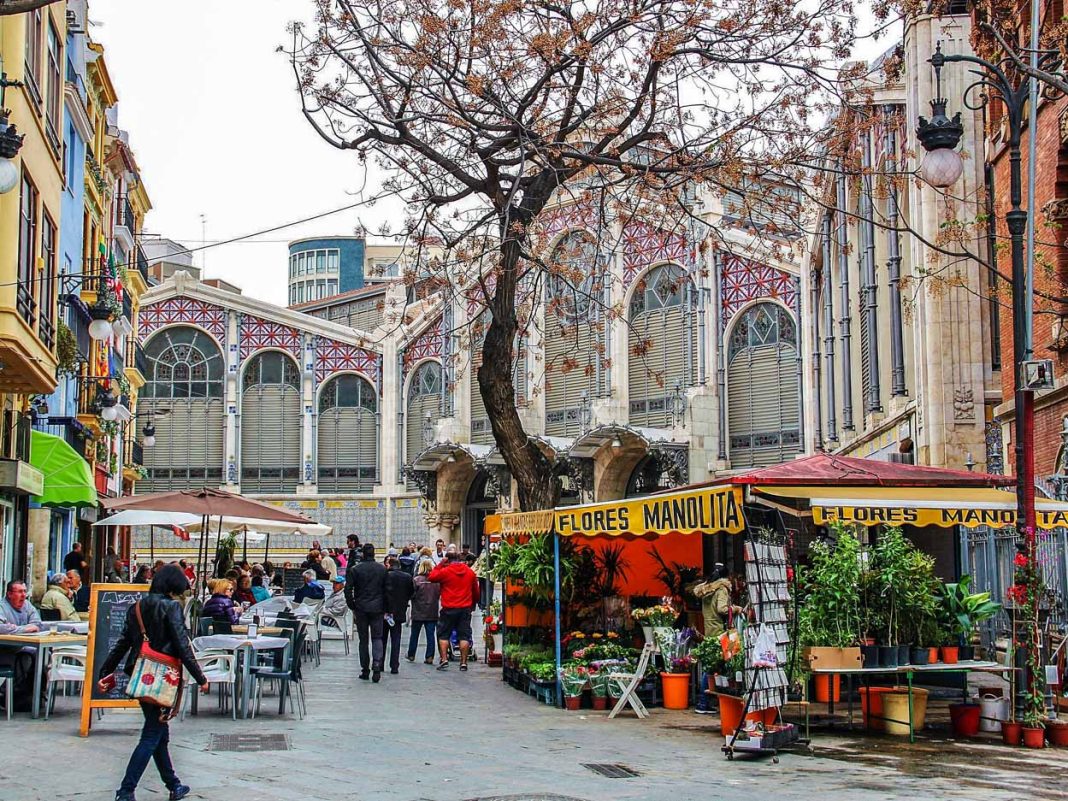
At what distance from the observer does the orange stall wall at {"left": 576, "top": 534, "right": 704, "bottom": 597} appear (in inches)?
695

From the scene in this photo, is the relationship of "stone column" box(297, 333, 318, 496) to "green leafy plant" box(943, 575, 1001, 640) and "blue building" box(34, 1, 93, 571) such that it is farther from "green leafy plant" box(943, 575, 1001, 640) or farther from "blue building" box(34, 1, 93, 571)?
"green leafy plant" box(943, 575, 1001, 640)

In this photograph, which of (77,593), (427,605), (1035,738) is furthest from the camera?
(427,605)

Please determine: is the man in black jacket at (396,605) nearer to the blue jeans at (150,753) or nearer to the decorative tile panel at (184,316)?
the blue jeans at (150,753)

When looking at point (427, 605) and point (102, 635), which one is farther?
point (427, 605)

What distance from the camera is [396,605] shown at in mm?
19266

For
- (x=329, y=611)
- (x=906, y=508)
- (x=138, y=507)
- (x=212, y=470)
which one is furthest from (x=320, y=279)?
(x=906, y=508)

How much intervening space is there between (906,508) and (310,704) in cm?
646

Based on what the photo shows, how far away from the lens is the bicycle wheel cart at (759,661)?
10938 millimetres

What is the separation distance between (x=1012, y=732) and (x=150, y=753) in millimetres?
7178

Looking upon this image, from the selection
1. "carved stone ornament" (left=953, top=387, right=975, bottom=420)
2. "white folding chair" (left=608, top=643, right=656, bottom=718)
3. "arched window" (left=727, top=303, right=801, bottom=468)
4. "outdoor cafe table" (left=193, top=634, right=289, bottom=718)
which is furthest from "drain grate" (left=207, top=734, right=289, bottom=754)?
"arched window" (left=727, top=303, right=801, bottom=468)

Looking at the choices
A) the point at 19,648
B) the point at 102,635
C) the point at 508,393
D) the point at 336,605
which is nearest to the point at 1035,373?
the point at 508,393

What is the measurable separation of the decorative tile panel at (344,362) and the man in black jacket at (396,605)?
2601 cm

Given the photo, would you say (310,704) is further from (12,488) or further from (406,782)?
(12,488)

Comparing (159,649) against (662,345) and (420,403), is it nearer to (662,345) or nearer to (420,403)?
(662,345)
